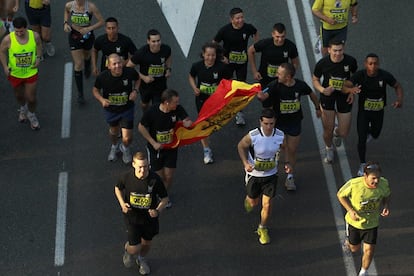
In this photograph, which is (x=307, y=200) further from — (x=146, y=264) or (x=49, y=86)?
(x=49, y=86)

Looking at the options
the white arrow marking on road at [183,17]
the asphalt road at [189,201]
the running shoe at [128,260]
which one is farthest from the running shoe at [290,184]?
the white arrow marking on road at [183,17]

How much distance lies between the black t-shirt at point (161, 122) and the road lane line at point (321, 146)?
255cm

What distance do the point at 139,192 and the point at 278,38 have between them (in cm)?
375

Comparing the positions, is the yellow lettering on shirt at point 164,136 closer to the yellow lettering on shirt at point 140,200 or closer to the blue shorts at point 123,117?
the blue shorts at point 123,117

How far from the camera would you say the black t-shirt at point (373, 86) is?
39.1 feet

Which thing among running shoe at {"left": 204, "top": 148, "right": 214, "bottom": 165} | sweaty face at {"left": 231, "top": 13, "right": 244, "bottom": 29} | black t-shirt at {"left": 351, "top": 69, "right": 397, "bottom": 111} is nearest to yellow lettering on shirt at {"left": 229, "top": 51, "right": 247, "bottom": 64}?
sweaty face at {"left": 231, "top": 13, "right": 244, "bottom": 29}

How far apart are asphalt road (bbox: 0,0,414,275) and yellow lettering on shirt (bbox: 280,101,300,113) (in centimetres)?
129

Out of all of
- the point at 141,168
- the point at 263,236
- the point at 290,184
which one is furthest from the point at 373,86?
the point at 141,168

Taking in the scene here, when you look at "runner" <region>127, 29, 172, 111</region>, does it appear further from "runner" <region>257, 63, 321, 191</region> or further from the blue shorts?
"runner" <region>257, 63, 321, 191</region>

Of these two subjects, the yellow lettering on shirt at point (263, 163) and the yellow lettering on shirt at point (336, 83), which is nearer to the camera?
the yellow lettering on shirt at point (263, 163)

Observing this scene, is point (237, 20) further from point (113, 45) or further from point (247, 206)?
point (247, 206)

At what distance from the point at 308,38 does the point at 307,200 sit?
4.37m

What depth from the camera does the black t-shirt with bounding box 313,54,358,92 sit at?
12.2 metres

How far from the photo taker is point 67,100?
14.5 meters
